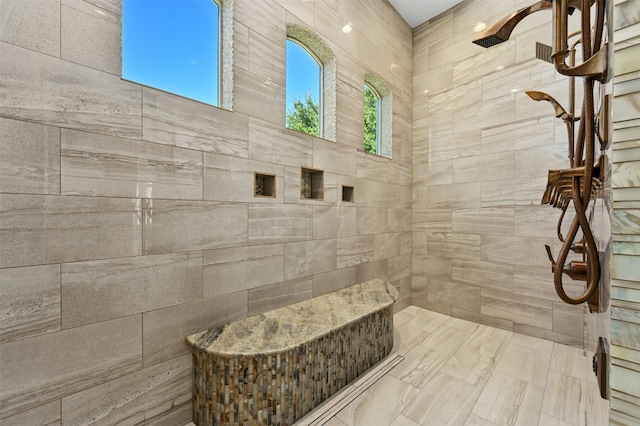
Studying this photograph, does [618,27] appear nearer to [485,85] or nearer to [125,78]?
[125,78]

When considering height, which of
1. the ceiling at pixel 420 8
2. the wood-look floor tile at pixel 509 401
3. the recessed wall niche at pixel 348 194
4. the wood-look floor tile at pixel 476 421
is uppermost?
the ceiling at pixel 420 8

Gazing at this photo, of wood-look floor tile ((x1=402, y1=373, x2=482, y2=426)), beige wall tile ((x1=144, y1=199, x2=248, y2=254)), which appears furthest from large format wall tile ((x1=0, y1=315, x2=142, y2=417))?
wood-look floor tile ((x1=402, y1=373, x2=482, y2=426))

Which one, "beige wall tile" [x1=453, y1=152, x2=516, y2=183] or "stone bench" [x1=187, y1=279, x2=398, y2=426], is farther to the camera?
"beige wall tile" [x1=453, y1=152, x2=516, y2=183]

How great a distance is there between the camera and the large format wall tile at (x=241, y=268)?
1754 millimetres

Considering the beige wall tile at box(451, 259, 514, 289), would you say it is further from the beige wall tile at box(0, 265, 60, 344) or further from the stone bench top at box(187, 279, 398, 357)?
the beige wall tile at box(0, 265, 60, 344)

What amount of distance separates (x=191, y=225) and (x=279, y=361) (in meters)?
0.94

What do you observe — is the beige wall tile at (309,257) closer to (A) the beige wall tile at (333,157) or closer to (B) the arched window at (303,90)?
(A) the beige wall tile at (333,157)

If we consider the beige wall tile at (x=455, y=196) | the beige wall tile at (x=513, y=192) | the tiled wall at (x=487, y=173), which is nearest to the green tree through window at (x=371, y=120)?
the tiled wall at (x=487, y=173)

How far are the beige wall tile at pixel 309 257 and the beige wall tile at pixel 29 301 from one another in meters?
1.32

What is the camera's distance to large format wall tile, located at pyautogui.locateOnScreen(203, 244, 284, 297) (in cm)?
175

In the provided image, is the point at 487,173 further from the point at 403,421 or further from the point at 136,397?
the point at 136,397

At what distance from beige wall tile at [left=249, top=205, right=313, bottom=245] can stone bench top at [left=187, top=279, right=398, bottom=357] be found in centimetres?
54

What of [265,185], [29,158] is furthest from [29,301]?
[265,185]

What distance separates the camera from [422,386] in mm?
1958
